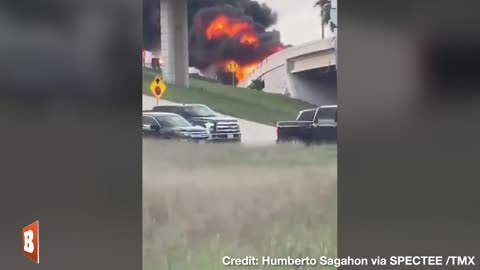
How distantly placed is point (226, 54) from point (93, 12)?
713 mm

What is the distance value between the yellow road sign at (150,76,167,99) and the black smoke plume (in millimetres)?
169

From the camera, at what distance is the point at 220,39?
249cm

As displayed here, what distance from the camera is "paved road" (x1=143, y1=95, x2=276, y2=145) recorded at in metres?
2.47

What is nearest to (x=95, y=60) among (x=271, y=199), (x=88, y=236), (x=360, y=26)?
(x=88, y=236)

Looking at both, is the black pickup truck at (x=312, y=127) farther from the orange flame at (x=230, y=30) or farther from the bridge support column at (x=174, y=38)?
the bridge support column at (x=174, y=38)

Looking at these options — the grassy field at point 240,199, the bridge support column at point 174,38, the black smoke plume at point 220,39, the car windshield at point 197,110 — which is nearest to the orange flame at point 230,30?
the black smoke plume at point 220,39

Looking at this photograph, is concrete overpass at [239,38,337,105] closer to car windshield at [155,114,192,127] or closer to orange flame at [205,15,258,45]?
orange flame at [205,15,258,45]

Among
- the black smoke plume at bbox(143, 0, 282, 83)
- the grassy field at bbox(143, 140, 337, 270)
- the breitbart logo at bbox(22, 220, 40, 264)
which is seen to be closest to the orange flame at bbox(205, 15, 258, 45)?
the black smoke plume at bbox(143, 0, 282, 83)

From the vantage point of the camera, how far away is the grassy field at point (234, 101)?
2.48m

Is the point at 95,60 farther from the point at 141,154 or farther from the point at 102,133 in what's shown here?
the point at 141,154

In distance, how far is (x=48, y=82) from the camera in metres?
2.54

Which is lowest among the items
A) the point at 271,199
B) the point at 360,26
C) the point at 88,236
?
the point at 88,236

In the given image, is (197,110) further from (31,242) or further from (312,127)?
(31,242)

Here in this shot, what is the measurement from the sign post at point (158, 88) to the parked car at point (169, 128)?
0.09 m
